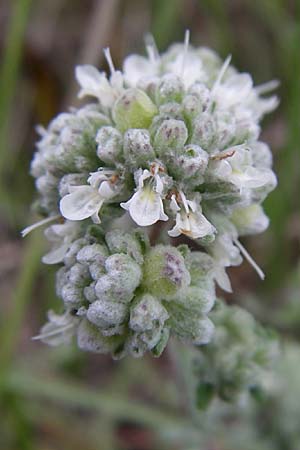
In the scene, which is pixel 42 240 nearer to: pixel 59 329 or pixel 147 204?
pixel 59 329

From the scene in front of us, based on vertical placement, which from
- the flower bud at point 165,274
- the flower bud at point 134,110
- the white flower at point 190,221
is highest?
the flower bud at point 134,110

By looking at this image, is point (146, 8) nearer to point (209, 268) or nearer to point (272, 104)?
point (272, 104)

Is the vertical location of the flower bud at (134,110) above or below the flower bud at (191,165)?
above

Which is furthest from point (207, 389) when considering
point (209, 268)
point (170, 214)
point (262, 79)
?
point (262, 79)

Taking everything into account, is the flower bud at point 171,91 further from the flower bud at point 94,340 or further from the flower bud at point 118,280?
the flower bud at point 94,340

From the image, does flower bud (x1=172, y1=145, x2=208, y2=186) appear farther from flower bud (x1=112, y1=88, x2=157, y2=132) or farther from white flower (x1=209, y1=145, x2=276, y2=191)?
flower bud (x1=112, y1=88, x2=157, y2=132)

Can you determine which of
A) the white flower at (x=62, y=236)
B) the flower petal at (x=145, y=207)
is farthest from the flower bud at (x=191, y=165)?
the white flower at (x=62, y=236)
